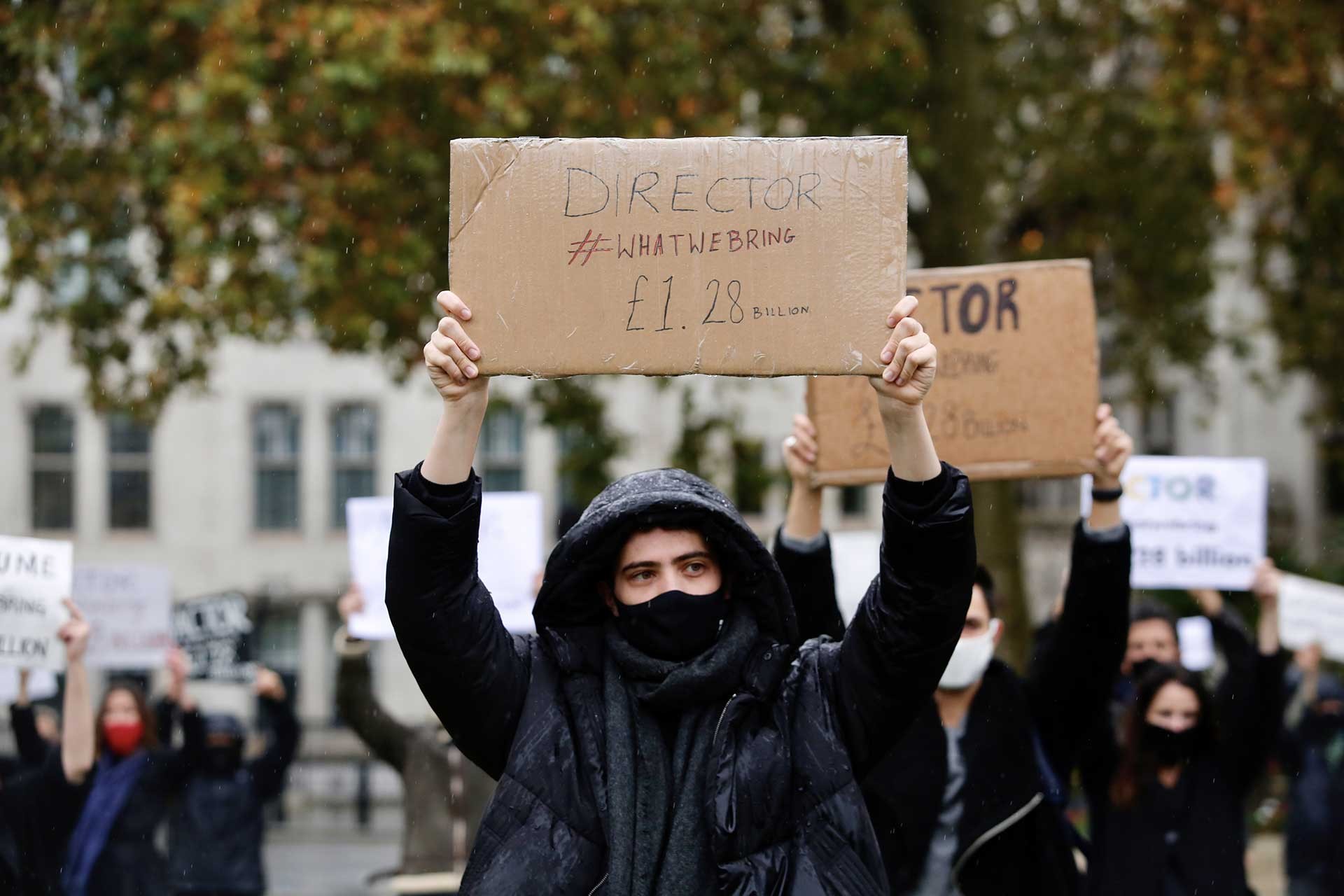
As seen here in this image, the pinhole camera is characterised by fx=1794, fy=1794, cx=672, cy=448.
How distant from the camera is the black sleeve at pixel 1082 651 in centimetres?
432

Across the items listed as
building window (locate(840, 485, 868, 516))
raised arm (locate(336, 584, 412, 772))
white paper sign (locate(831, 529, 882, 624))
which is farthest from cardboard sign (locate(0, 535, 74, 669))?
building window (locate(840, 485, 868, 516))

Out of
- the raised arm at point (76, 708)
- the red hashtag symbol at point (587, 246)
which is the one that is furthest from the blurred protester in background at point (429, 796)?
the red hashtag symbol at point (587, 246)

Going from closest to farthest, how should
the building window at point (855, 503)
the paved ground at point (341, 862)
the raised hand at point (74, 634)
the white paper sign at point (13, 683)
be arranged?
1. the raised hand at point (74, 634)
2. the white paper sign at point (13, 683)
3. the paved ground at point (341, 862)
4. the building window at point (855, 503)

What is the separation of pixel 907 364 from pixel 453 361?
31.4 inches

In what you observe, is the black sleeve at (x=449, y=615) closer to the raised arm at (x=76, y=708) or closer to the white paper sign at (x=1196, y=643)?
the raised arm at (x=76, y=708)

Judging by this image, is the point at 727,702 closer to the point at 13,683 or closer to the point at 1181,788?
the point at 1181,788

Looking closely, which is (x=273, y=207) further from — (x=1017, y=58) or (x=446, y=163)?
(x=1017, y=58)

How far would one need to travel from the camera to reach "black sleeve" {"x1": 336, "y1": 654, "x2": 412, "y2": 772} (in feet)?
21.7

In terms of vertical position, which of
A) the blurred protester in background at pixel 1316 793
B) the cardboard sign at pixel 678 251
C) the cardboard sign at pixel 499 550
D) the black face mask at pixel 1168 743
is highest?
the cardboard sign at pixel 678 251

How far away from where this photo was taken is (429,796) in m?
6.93

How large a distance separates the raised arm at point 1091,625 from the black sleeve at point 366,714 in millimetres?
2797

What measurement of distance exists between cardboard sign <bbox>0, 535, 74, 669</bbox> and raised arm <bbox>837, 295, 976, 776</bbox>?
3474mm

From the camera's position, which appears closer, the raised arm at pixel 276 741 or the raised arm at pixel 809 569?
the raised arm at pixel 809 569

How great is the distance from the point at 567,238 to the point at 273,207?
9.04 meters
